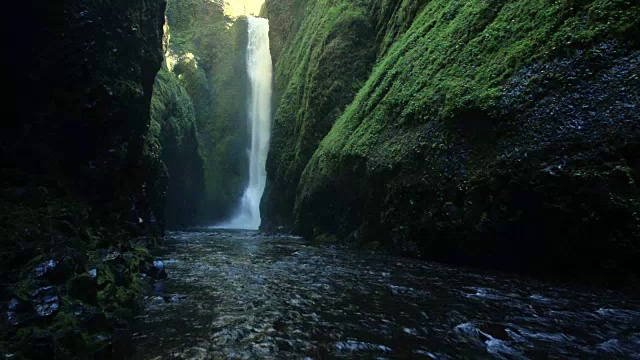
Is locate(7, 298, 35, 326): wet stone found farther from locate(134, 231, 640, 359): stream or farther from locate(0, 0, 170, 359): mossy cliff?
locate(134, 231, 640, 359): stream

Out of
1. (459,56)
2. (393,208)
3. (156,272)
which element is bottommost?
(156,272)

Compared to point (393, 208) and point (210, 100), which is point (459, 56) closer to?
point (393, 208)

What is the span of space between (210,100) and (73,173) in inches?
1410

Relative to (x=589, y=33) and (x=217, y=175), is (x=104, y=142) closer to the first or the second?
(x=589, y=33)

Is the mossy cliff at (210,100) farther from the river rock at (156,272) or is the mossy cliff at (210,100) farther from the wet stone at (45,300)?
the wet stone at (45,300)

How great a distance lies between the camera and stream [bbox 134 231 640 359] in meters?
3.63

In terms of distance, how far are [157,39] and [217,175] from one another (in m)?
28.8

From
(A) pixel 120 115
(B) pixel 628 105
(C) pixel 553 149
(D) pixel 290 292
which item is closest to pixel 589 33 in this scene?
(B) pixel 628 105

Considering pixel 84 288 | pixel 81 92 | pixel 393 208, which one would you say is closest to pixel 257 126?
pixel 393 208

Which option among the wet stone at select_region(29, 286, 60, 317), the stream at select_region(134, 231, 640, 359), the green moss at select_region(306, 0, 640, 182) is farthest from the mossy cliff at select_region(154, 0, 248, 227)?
the wet stone at select_region(29, 286, 60, 317)

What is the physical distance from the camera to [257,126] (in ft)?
131

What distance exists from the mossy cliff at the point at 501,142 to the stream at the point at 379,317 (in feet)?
3.22

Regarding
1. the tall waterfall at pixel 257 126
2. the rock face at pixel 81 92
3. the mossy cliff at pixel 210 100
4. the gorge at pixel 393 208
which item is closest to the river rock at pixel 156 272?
the gorge at pixel 393 208

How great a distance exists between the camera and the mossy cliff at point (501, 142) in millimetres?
6293
